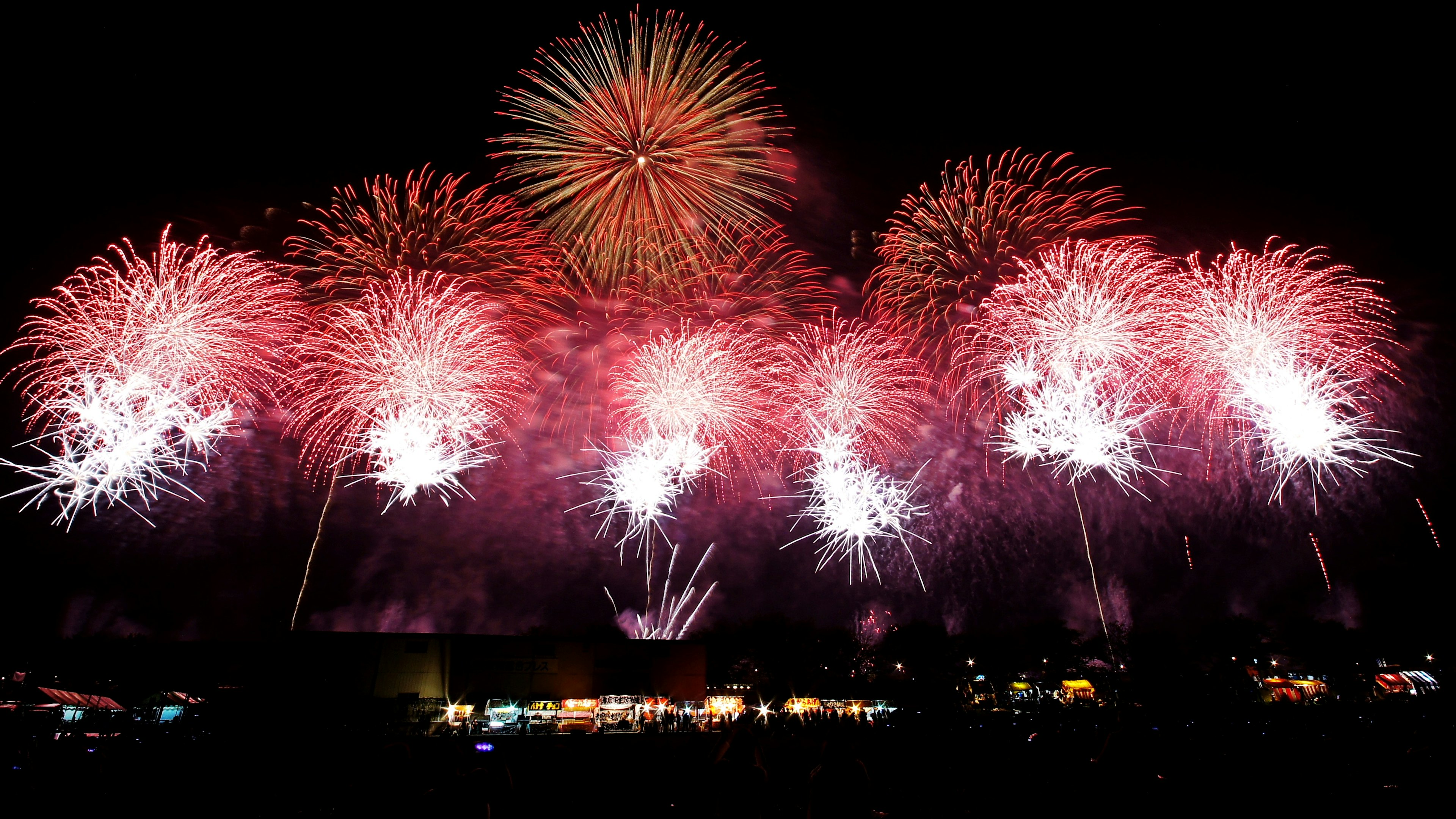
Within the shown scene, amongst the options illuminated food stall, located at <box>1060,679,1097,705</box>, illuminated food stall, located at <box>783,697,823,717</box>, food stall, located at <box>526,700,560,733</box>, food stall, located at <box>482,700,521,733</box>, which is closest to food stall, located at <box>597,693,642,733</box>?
food stall, located at <box>526,700,560,733</box>

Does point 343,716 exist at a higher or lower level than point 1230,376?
lower

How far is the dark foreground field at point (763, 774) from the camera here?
26.0 ft

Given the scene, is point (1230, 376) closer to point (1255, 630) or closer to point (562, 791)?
point (562, 791)

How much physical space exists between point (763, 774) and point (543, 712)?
33567mm

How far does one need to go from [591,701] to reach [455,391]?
23.9 metres

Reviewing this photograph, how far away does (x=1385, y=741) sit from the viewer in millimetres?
13852

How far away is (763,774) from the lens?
7.94 m

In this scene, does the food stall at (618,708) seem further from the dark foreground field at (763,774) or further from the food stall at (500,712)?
the dark foreground field at (763,774)

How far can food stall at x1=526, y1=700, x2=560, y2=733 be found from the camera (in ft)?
113

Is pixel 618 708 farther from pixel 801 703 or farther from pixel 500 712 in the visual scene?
pixel 801 703

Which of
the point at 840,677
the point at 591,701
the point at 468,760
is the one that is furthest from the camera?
the point at 840,677

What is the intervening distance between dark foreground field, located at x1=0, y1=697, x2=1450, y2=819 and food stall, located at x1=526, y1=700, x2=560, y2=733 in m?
17.9

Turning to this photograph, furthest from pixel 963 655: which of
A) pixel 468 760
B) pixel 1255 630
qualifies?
pixel 468 760

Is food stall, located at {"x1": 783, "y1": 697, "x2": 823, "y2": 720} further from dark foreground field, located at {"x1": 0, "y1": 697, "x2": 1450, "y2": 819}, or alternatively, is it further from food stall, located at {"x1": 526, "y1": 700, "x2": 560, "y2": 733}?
dark foreground field, located at {"x1": 0, "y1": 697, "x2": 1450, "y2": 819}
